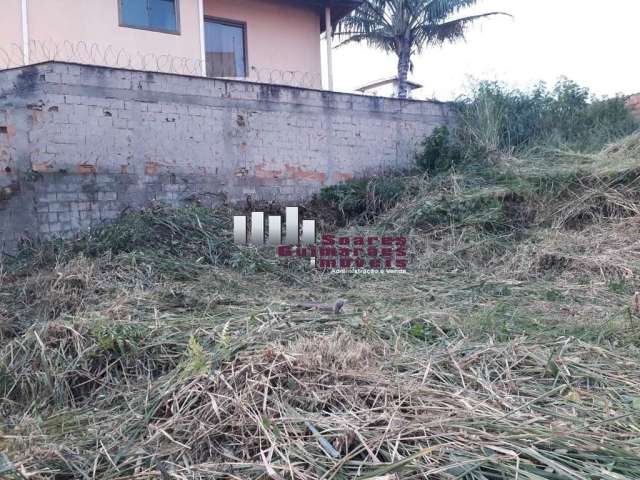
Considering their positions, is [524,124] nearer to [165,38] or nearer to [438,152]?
[438,152]

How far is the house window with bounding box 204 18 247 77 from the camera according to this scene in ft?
30.7

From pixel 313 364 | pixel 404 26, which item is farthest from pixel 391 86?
pixel 313 364

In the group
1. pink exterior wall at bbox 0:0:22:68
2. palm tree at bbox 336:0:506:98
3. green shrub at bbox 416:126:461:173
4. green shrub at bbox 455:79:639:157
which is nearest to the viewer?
pink exterior wall at bbox 0:0:22:68

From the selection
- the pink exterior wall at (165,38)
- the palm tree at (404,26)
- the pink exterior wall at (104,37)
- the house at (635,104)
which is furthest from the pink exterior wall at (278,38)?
the house at (635,104)

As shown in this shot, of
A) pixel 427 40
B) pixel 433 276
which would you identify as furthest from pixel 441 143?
pixel 427 40

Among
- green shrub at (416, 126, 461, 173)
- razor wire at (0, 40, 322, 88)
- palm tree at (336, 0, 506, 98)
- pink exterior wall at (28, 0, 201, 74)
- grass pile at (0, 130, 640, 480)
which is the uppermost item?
palm tree at (336, 0, 506, 98)

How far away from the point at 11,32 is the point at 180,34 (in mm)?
2354

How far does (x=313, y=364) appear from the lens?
247 cm

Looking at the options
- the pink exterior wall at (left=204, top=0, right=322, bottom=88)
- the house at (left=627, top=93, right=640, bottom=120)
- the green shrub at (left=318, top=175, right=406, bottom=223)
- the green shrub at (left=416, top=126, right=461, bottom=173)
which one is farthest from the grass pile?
the pink exterior wall at (left=204, top=0, right=322, bottom=88)

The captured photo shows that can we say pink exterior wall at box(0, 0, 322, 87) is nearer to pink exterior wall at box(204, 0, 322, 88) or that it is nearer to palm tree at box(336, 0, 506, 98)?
pink exterior wall at box(204, 0, 322, 88)

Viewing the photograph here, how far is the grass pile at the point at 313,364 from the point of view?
1.96m

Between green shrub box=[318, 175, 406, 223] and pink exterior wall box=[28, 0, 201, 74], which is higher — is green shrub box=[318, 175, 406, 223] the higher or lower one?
the lower one

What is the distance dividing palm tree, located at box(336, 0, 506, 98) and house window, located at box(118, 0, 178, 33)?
4869mm

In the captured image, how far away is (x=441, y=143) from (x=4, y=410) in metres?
6.45
